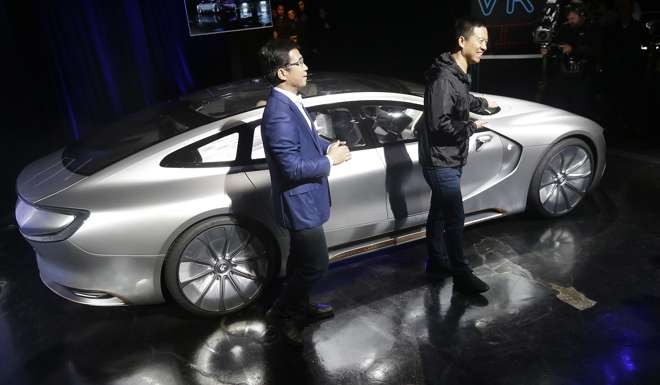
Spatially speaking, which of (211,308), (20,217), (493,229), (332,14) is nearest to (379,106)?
(493,229)

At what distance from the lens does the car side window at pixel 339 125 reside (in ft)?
11.2

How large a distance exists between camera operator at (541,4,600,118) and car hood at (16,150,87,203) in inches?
219

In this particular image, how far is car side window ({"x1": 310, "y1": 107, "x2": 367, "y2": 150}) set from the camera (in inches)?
134

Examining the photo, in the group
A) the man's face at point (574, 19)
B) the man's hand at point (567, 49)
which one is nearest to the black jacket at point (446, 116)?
the man's hand at point (567, 49)

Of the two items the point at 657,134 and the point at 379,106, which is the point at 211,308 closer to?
the point at 379,106

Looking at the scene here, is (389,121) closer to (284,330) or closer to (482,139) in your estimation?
(482,139)

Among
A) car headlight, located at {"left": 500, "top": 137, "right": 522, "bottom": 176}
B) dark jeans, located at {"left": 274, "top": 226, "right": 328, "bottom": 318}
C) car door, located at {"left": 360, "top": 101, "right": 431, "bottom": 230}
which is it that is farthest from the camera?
car headlight, located at {"left": 500, "top": 137, "right": 522, "bottom": 176}

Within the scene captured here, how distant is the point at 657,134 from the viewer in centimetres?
626

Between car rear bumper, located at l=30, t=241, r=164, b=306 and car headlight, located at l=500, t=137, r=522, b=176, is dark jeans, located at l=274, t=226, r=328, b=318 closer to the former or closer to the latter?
car rear bumper, located at l=30, t=241, r=164, b=306

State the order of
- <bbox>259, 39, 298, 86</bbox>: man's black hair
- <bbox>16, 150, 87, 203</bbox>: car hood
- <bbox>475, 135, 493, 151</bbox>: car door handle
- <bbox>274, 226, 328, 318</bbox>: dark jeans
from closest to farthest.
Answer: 1. <bbox>259, 39, 298, 86</bbox>: man's black hair
2. <bbox>274, 226, 328, 318</bbox>: dark jeans
3. <bbox>16, 150, 87, 203</bbox>: car hood
4. <bbox>475, 135, 493, 151</bbox>: car door handle

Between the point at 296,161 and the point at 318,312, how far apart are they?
3.76 feet

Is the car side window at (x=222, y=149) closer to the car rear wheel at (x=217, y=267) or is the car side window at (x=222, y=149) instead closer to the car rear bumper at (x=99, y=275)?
the car rear wheel at (x=217, y=267)

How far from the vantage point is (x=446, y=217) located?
310 centimetres

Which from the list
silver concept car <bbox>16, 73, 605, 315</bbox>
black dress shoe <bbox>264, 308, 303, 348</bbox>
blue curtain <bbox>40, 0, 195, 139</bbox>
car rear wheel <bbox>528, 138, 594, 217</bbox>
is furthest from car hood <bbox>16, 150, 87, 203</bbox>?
blue curtain <bbox>40, 0, 195, 139</bbox>
